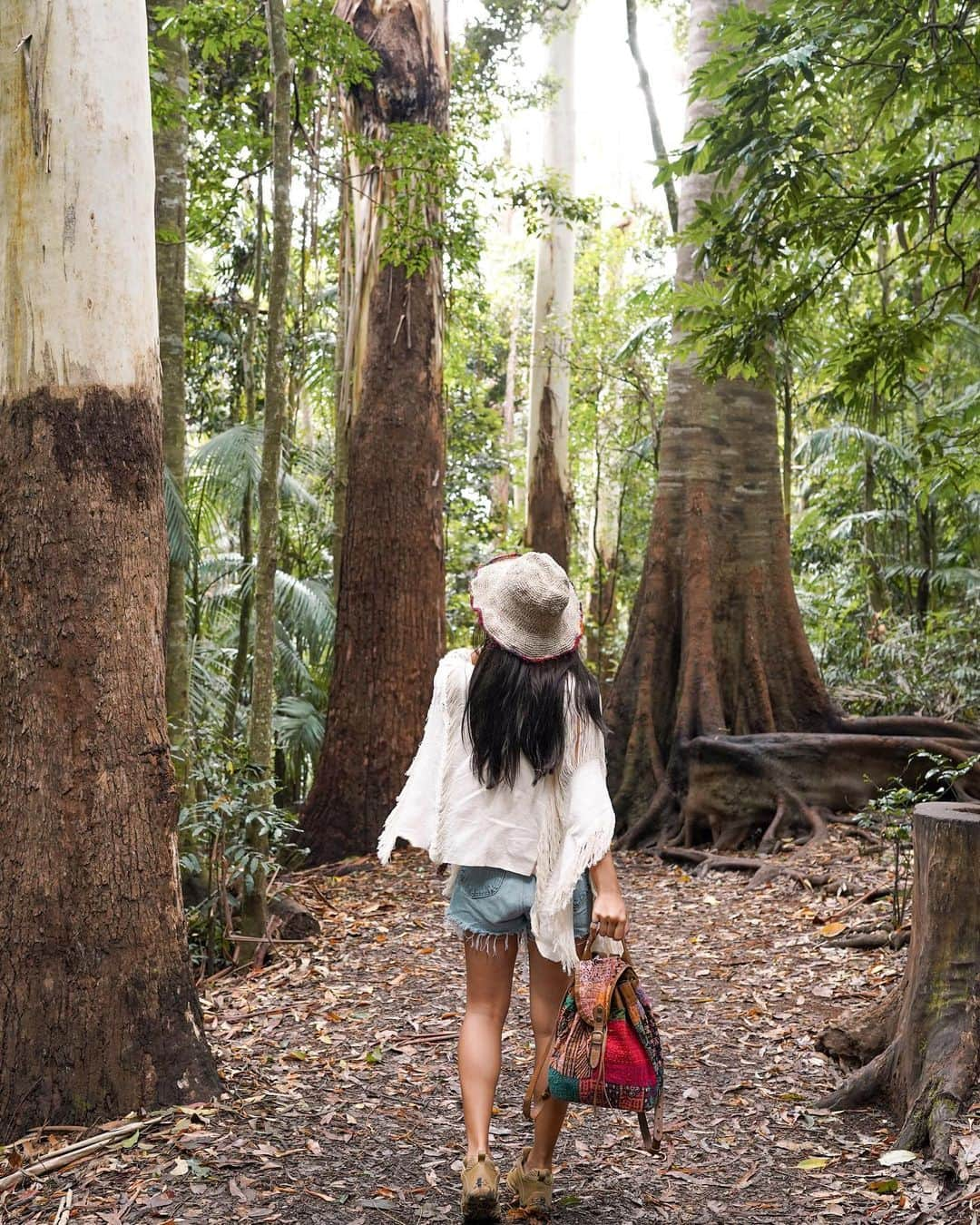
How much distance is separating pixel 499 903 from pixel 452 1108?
1.42 m

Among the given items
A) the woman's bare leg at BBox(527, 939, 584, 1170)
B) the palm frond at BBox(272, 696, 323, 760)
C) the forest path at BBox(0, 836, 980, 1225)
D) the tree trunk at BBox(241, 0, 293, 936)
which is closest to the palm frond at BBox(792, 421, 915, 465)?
the palm frond at BBox(272, 696, 323, 760)

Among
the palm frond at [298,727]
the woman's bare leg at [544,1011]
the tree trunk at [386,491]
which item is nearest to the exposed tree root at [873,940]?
the woman's bare leg at [544,1011]

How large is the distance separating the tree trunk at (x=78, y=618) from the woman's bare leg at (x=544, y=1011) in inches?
49.7

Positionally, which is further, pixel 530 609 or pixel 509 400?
pixel 509 400

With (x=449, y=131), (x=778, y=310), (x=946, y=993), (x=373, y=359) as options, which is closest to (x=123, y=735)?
(x=946, y=993)

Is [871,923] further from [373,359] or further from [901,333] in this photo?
[373,359]

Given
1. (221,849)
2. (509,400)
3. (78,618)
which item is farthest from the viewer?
(509,400)

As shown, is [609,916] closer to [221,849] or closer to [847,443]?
[221,849]

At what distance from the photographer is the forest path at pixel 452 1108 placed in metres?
3.55

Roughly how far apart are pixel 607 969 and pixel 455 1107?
5.03ft

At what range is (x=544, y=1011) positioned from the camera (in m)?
3.59

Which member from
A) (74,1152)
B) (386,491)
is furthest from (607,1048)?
(386,491)

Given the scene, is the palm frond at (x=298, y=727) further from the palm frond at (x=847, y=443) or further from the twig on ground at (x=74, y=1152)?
the twig on ground at (x=74, y=1152)

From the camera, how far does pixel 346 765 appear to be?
9.32 metres
